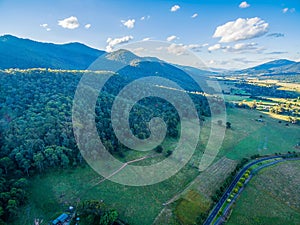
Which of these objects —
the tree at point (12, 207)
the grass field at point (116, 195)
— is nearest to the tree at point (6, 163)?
the grass field at point (116, 195)

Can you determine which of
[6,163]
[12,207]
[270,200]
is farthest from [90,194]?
[270,200]

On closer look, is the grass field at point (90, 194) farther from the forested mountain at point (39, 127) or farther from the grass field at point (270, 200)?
the grass field at point (270, 200)

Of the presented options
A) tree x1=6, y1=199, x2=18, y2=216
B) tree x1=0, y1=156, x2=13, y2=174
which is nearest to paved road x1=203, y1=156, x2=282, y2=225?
tree x1=6, y1=199, x2=18, y2=216

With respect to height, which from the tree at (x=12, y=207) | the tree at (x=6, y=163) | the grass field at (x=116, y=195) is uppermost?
the tree at (x=6, y=163)

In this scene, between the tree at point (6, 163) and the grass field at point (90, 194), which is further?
the tree at point (6, 163)

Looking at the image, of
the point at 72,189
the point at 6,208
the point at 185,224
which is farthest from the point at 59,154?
the point at 185,224

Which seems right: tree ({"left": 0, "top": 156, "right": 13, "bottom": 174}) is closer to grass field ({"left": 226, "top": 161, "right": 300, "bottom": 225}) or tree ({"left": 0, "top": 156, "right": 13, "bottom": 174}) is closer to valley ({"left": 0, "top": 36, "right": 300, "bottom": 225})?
valley ({"left": 0, "top": 36, "right": 300, "bottom": 225})
